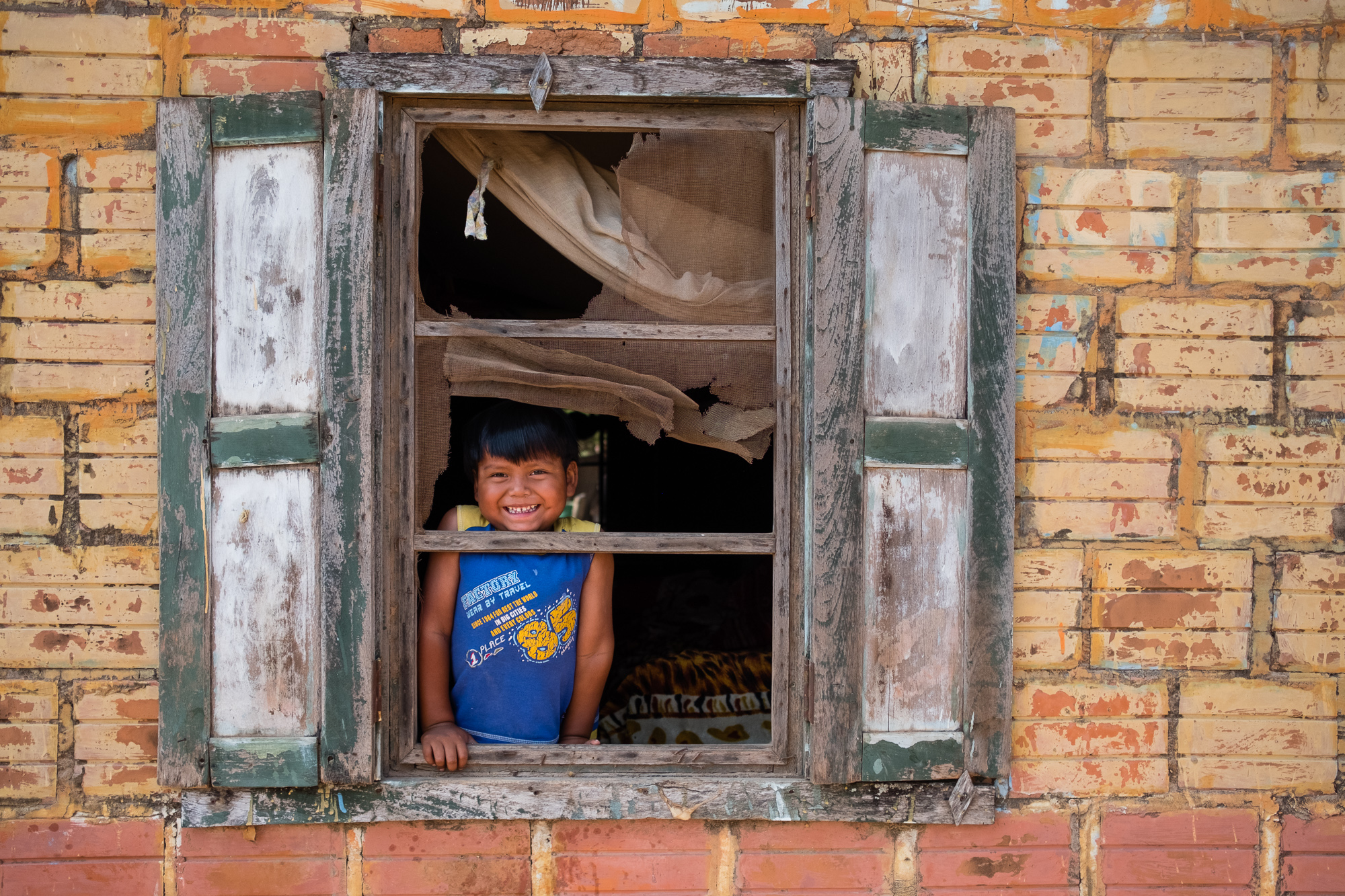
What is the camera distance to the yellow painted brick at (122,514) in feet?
6.61

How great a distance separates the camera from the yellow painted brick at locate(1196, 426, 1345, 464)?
6.81ft

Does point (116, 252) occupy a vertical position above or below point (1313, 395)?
above

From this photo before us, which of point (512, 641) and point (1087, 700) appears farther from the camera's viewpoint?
point (512, 641)

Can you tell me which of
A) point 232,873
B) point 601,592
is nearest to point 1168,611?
point 601,592

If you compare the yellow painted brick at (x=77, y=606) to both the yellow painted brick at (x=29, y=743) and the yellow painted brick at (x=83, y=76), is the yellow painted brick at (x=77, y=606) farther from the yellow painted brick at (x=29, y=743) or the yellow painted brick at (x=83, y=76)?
the yellow painted brick at (x=83, y=76)

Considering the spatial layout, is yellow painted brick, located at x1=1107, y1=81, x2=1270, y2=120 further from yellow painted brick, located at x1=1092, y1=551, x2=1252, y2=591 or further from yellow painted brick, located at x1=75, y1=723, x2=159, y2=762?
yellow painted brick, located at x1=75, y1=723, x2=159, y2=762

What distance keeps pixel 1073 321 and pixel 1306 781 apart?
3.97 feet

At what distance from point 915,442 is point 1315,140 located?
3.89ft

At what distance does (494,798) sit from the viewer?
2008mm

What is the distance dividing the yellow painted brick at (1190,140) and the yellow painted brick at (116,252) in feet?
7.24

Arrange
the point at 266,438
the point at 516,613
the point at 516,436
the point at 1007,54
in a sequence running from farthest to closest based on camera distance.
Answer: the point at 516,436, the point at 516,613, the point at 1007,54, the point at 266,438

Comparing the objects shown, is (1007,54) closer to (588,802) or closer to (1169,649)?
(1169,649)

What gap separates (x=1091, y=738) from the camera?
2082mm

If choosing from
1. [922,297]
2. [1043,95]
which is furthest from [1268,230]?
[922,297]
